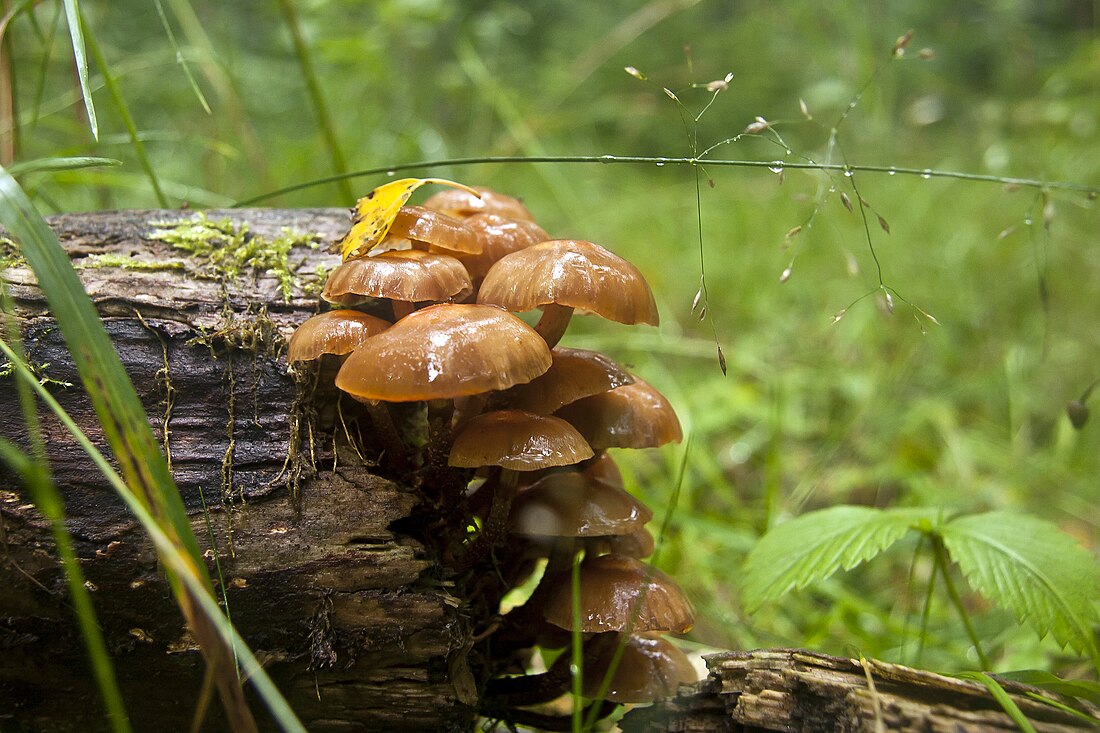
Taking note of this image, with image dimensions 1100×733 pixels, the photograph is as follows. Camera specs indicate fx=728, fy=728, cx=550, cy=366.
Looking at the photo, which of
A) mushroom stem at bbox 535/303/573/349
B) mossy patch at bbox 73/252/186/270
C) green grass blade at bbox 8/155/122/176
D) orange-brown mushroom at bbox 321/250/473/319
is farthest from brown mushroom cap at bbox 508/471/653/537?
green grass blade at bbox 8/155/122/176

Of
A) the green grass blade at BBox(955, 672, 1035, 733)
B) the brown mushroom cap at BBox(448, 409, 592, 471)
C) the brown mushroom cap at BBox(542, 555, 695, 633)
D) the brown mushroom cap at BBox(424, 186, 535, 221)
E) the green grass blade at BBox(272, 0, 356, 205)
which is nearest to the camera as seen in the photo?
the green grass blade at BBox(955, 672, 1035, 733)

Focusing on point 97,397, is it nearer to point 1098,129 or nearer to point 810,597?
point 810,597

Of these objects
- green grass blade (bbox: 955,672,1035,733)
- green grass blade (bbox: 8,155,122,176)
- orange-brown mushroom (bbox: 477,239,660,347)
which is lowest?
green grass blade (bbox: 955,672,1035,733)

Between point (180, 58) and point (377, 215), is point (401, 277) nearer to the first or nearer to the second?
point (377, 215)

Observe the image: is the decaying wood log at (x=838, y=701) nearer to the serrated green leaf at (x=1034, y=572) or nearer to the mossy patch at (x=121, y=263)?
the serrated green leaf at (x=1034, y=572)

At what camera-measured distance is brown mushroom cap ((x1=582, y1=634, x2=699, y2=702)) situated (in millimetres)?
1746

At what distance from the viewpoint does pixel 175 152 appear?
5.20 m

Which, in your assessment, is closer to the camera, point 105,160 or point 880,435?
point 105,160

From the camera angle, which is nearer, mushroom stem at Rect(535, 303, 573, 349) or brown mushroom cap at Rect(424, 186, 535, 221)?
mushroom stem at Rect(535, 303, 573, 349)

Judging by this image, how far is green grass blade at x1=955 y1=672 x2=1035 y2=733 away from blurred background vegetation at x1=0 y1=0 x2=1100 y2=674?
0.59 metres

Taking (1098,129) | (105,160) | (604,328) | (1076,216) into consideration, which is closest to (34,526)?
(105,160)

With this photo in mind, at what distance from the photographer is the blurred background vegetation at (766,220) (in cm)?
271

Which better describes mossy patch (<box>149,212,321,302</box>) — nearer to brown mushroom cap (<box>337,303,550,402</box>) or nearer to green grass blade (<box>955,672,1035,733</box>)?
brown mushroom cap (<box>337,303,550,402</box>)

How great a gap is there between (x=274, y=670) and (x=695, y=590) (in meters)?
1.73
